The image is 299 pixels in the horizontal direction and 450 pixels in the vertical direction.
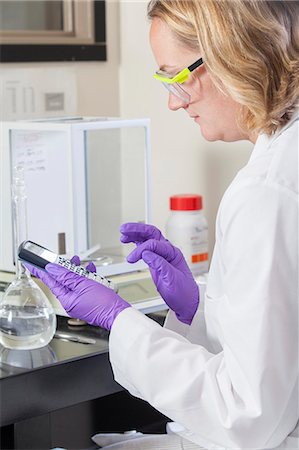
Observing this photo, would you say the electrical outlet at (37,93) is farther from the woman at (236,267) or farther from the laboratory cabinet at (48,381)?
the woman at (236,267)

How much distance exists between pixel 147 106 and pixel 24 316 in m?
0.92

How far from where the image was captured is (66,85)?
2115mm

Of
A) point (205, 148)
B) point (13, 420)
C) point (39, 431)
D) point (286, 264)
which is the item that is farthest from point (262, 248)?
point (205, 148)

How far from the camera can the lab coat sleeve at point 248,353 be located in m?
1.08

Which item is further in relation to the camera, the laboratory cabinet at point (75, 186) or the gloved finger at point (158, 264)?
the laboratory cabinet at point (75, 186)

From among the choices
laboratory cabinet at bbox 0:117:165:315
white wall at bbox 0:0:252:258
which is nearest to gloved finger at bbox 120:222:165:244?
laboratory cabinet at bbox 0:117:165:315

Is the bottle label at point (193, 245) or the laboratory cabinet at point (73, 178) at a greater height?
the laboratory cabinet at point (73, 178)

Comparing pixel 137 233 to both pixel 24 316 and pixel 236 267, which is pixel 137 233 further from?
pixel 236 267

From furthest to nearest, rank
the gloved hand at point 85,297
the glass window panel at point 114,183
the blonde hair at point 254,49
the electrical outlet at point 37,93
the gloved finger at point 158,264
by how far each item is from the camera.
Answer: the electrical outlet at point 37,93 → the glass window panel at point 114,183 → the gloved finger at point 158,264 → the gloved hand at point 85,297 → the blonde hair at point 254,49

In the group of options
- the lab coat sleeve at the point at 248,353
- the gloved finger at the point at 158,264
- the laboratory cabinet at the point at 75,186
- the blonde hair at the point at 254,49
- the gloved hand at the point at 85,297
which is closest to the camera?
the lab coat sleeve at the point at 248,353

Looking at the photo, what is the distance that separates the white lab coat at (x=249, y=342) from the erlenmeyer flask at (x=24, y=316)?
0.87 ft

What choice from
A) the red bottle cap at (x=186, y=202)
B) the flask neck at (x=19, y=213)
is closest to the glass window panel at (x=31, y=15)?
the red bottle cap at (x=186, y=202)

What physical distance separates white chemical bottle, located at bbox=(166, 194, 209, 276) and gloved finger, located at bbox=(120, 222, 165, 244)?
40 cm

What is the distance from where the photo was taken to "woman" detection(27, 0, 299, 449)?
1088 mm
